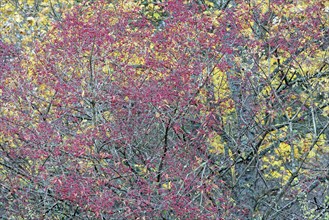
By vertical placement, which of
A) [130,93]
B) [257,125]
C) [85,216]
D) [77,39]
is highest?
[77,39]

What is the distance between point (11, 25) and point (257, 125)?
11.5ft

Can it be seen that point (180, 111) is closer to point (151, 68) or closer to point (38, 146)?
point (151, 68)

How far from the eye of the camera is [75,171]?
261 inches

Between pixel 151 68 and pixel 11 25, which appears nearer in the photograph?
pixel 151 68

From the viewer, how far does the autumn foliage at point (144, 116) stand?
6645 millimetres

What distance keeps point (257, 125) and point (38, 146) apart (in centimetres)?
254

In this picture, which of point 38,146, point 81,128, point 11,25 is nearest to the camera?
point 38,146

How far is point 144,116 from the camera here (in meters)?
7.25

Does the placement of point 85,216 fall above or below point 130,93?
Result: below

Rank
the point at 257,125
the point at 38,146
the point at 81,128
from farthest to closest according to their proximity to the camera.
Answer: the point at 257,125, the point at 81,128, the point at 38,146

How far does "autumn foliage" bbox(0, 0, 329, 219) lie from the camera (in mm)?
6645

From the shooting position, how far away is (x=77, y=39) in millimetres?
7156

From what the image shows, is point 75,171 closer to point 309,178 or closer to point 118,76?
point 118,76

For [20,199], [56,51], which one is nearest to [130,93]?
[56,51]
